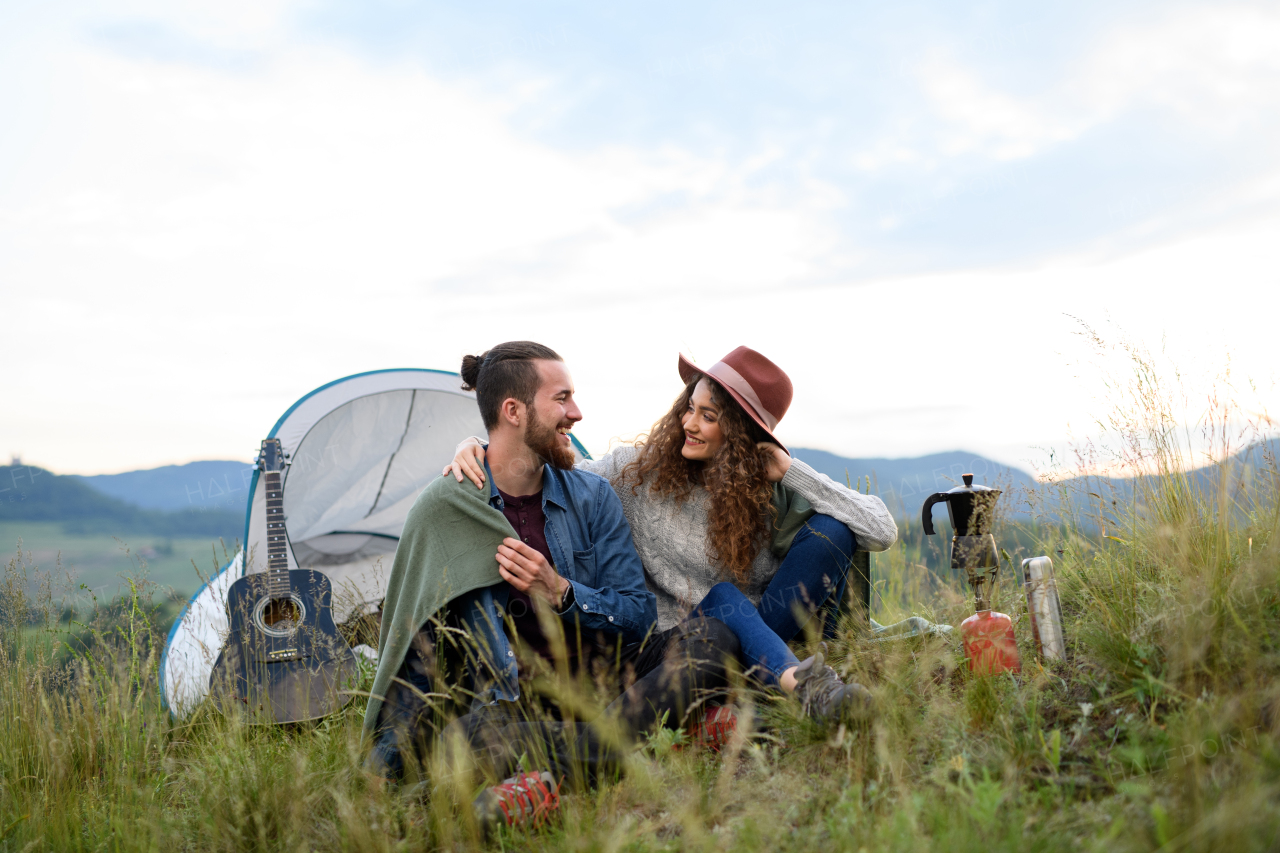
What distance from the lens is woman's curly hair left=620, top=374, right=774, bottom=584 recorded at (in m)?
3.21

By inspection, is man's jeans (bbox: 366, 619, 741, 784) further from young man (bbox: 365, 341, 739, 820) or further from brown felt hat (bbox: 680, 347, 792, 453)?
brown felt hat (bbox: 680, 347, 792, 453)

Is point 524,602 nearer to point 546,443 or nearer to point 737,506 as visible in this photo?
point 546,443

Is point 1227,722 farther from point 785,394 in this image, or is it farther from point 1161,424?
point 785,394

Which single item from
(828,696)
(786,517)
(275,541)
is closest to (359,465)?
(275,541)

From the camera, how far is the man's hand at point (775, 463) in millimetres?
3250

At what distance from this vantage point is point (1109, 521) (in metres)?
3.12

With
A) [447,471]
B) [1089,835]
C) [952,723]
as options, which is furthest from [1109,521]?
[447,471]

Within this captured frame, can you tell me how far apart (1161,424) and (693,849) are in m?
2.38

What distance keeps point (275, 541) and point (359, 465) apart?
1263mm

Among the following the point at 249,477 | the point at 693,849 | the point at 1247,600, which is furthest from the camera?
the point at 249,477

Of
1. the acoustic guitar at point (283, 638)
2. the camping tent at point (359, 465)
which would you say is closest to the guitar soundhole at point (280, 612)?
the acoustic guitar at point (283, 638)

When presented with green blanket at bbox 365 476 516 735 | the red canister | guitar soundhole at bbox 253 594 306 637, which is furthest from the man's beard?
guitar soundhole at bbox 253 594 306 637

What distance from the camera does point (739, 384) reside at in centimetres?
329

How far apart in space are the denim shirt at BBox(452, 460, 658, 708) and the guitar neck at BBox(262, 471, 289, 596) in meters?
1.68
